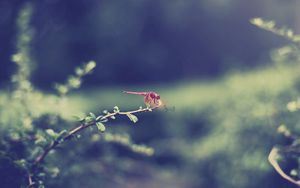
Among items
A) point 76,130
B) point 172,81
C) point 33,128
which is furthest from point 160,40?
point 76,130

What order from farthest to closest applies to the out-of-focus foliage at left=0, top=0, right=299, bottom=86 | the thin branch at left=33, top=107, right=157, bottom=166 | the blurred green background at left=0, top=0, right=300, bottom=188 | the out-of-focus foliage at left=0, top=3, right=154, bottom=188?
the out-of-focus foliage at left=0, top=0, right=299, bottom=86 < the blurred green background at left=0, top=0, right=300, bottom=188 < the out-of-focus foliage at left=0, top=3, right=154, bottom=188 < the thin branch at left=33, top=107, right=157, bottom=166

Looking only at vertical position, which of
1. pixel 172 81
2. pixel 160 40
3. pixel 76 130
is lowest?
pixel 76 130

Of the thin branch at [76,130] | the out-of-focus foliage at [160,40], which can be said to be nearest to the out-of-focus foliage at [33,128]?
the thin branch at [76,130]

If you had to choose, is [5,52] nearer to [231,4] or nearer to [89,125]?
[89,125]

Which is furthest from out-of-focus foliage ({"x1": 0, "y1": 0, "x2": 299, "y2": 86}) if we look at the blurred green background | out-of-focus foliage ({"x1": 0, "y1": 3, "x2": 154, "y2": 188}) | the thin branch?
the thin branch

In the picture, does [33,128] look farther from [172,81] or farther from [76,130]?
[172,81]

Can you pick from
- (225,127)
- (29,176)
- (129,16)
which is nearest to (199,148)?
(225,127)

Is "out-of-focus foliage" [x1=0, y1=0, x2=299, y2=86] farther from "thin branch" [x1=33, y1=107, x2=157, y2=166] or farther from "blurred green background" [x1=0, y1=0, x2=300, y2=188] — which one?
"thin branch" [x1=33, y1=107, x2=157, y2=166]

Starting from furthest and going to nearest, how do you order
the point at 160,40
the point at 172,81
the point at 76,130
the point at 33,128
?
the point at 172,81 → the point at 160,40 → the point at 33,128 → the point at 76,130

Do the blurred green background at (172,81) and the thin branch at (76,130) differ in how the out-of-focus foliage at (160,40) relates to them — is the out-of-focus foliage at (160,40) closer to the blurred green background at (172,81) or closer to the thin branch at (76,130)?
the blurred green background at (172,81)

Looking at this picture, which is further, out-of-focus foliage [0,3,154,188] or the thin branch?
out-of-focus foliage [0,3,154,188]
